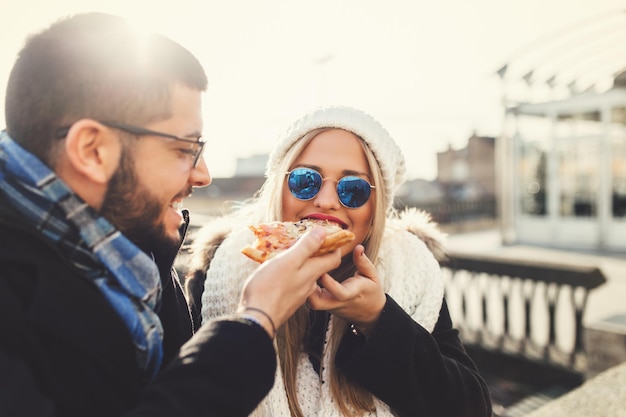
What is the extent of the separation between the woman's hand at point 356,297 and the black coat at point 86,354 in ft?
1.69

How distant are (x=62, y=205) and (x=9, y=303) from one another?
27 cm

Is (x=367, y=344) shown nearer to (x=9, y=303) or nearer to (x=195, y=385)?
(x=195, y=385)

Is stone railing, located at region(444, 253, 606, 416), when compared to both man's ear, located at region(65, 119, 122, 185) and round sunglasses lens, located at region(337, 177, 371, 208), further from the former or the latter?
man's ear, located at region(65, 119, 122, 185)

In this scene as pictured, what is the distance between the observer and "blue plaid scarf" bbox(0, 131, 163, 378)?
4.09ft

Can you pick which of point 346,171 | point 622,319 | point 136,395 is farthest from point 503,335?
point 136,395

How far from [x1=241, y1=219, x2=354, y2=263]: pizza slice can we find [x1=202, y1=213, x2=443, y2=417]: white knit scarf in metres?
0.28

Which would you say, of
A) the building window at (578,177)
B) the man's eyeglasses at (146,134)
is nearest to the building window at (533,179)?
the building window at (578,177)

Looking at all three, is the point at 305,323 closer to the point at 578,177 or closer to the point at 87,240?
the point at 87,240

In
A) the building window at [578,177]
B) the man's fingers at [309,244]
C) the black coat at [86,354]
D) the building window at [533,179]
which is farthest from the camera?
the building window at [533,179]

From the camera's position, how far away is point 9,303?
1117 millimetres

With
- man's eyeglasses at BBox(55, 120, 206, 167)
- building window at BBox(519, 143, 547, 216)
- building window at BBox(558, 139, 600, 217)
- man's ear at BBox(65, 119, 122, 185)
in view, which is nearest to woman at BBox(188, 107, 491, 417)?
man's eyeglasses at BBox(55, 120, 206, 167)

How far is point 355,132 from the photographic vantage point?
2.29m

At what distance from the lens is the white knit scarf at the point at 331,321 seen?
6.63 ft

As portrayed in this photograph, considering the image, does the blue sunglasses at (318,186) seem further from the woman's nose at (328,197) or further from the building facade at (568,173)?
the building facade at (568,173)
